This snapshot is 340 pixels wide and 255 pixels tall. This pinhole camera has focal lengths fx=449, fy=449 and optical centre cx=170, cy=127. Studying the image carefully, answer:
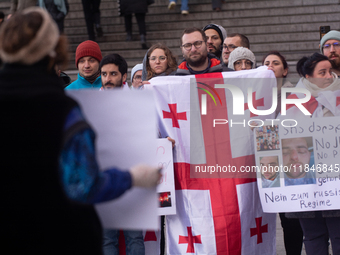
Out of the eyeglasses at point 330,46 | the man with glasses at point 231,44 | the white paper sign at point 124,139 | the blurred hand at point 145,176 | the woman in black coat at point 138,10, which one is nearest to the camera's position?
the blurred hand at point 145,176

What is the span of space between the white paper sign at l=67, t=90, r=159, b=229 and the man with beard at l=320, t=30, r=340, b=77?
2295 millimetres

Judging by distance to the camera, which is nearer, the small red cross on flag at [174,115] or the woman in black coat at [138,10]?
the small red cross on flag at [174,115]

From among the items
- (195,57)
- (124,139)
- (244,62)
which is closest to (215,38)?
(244,62)

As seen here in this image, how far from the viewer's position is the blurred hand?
1781 millimetres

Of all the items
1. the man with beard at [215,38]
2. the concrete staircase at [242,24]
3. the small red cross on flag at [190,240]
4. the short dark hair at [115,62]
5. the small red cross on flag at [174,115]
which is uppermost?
the concrete staircase at [242,24]

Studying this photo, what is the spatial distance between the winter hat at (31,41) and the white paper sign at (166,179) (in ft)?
6.39

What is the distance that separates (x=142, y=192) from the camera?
1994 millimetres

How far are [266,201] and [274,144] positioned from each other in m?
0.43

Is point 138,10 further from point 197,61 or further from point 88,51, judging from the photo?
point 197,61

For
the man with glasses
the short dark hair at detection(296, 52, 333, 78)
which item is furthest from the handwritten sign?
the man with glasses

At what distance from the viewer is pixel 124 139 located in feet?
6.85

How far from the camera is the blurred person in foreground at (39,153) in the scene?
155 centimetres

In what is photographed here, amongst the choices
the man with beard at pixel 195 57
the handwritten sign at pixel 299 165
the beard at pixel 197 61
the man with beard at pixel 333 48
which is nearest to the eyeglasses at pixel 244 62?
the man with beard at pixel 195 57
